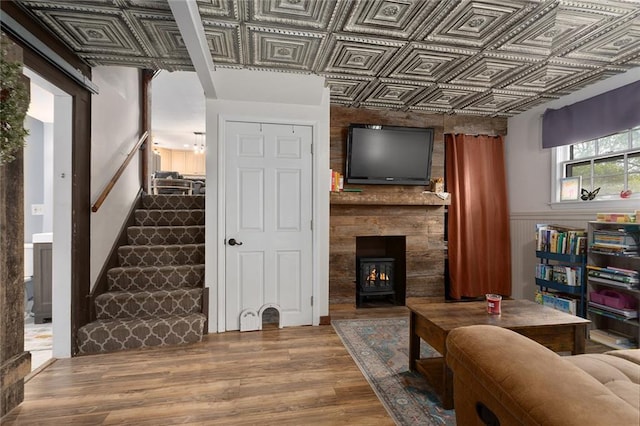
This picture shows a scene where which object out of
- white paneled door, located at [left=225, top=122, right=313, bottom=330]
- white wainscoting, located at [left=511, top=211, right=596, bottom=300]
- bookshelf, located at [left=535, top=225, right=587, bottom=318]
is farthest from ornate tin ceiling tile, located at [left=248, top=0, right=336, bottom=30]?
white wainscoting, located at [left=511, top=211, right=596, bottom=300]

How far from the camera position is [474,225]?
4.41 meters

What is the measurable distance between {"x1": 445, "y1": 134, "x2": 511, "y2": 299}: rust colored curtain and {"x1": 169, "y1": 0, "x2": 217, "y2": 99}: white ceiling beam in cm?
325

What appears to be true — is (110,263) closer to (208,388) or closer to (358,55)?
(208,388)

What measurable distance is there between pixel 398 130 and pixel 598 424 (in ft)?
12.4

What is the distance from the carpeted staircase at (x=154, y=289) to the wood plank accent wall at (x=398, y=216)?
165 cm

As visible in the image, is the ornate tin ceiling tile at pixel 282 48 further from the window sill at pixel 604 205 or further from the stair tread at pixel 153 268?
the window sill at pixel 604 205

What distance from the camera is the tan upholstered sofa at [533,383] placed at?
0.76 meters

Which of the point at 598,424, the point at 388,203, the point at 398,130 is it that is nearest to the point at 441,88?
the point at 398,130

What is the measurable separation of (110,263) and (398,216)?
11.1 ft

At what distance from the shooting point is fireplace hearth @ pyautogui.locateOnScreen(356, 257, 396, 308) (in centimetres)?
408

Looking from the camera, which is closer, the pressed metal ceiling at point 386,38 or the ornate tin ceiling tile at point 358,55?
the pressed metal ceiling at point 386,38

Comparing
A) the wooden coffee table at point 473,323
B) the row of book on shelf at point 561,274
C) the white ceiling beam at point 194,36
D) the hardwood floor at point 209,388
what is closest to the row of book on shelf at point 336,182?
the white ceiling beam at point 194,36

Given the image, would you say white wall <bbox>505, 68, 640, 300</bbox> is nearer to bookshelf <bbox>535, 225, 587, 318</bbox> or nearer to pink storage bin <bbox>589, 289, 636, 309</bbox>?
bookshelf <bbox>535, 225, 587, 318</bbox>

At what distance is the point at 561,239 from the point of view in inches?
133
